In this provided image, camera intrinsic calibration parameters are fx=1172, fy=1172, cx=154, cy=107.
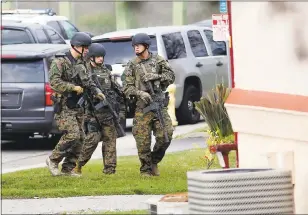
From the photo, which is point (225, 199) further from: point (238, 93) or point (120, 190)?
point (120, 190)

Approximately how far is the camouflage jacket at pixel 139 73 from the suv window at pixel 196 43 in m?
8.90

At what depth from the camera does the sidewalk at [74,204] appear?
1084 centimetres

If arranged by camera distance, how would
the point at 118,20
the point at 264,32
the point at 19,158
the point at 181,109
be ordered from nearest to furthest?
the point at 264,32 → the point at 118,20 → the point at 19,158 → the point at 181,109

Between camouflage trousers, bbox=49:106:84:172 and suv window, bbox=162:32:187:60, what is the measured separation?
7979 millimetres

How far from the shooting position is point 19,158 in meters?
18.1

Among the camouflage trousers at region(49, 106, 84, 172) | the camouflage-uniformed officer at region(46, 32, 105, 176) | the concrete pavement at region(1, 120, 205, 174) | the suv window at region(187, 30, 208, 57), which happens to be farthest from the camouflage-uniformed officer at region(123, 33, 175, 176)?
the suv window at region(187, 30, 208, 57)

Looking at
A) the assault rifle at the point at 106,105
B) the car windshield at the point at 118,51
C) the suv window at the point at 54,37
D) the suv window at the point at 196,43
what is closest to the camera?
the assault rifle at the point at 106,105

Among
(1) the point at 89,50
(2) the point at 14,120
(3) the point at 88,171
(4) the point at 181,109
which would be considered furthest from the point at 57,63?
(4) the point at 181,109

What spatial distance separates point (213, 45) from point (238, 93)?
1387cm

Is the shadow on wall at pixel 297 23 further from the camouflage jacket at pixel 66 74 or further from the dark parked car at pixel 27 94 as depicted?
the dark parked car at pixel 27 94

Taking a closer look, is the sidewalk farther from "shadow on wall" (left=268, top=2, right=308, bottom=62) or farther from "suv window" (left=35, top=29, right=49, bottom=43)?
"suv window" (left=35, top=29, right=49, bottom=43)

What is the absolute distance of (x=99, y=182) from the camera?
1309 centimetres

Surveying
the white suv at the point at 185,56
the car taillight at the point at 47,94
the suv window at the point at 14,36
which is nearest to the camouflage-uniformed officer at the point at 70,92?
the car taillight at the point at 47,94

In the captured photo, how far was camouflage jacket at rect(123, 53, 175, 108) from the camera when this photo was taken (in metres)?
13.5
